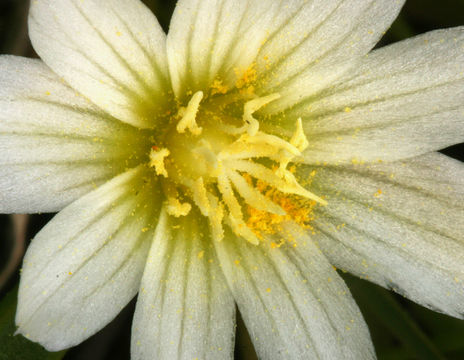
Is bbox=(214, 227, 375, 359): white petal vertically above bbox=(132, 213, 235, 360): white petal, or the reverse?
bbox=(214, 227, 375, 359): white petal

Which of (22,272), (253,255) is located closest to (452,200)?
(253,255)

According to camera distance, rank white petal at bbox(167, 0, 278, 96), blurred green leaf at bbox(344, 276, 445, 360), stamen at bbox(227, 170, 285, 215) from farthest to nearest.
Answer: blurred green leaf at bbox(344, 276, 445, 360) → stamen at bbox(227, 170, 285, 215) → white petal at bbox(167, 0, 278, 96)

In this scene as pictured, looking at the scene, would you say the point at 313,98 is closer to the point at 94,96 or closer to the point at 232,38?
the point at 232,38

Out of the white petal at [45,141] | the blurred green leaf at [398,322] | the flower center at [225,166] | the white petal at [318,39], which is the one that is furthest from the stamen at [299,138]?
the blurred green leaf at [398,322]

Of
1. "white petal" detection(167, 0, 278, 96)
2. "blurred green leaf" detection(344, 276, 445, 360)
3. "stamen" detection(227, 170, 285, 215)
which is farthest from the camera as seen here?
"blurred green leaf" detection(344, 276, 445, 360)

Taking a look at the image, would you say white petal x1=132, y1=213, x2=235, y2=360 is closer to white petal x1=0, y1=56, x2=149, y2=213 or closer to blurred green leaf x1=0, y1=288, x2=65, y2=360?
white petal x1=0, y1=56, x2=149, y2=213

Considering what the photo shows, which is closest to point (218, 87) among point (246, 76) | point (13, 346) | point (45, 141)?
point (246, 76)

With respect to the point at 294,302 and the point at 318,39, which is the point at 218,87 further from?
the point at 294,302

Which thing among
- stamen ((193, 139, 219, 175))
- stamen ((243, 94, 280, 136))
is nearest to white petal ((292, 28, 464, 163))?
stamen ((243, 94, 280, 136))
